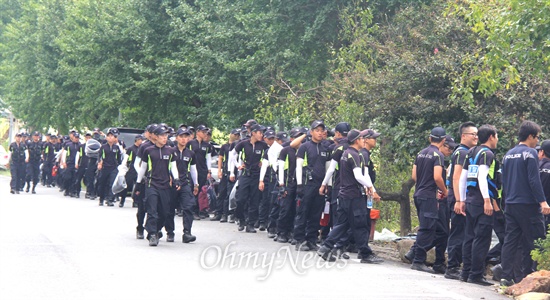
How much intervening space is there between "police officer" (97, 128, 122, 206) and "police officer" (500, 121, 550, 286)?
1559cm

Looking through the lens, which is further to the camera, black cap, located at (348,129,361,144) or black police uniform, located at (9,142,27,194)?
black police uniform, located at (9,142,27,194)

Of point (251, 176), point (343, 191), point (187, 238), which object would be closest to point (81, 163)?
point (251, 176)

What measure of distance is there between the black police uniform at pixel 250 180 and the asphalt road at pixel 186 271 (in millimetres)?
955

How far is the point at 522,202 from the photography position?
11336 mm

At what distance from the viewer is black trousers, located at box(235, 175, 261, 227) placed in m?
18.4

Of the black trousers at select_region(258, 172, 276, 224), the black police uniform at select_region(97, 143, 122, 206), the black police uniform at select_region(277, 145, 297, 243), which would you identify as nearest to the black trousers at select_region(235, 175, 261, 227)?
the black trousers at select_region(258, 172, 276, 224)

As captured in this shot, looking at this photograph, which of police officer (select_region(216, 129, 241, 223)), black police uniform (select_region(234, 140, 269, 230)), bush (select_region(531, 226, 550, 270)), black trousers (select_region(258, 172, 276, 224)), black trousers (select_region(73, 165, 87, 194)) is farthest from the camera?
black trousers (select_region(73, 165, 87, 194))

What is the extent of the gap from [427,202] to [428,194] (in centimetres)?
12

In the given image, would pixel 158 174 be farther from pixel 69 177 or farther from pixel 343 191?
pixel 69 177

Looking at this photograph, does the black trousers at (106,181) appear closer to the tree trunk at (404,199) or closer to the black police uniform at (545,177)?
the tree trunk at (404,199)

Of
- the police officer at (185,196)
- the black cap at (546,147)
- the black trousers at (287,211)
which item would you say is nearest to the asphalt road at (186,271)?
the police officer at (185,196)

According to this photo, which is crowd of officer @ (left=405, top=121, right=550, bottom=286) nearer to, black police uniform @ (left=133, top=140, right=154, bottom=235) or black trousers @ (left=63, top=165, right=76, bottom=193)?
black police uniform @ (left=133, top=140, right=154, bottom=235)

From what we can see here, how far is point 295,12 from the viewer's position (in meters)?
24.9

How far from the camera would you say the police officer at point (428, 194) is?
43.3ft
